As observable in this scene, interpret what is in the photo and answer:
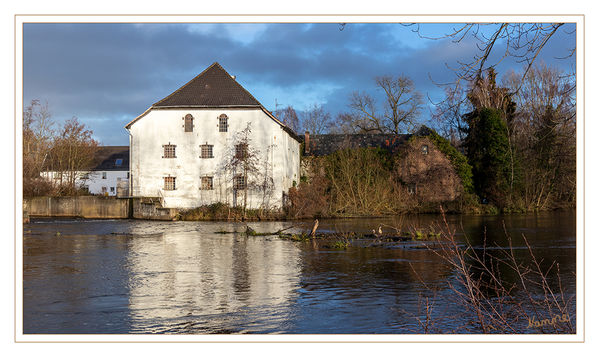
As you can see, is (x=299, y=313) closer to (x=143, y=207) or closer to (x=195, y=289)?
(x=195, y=289)

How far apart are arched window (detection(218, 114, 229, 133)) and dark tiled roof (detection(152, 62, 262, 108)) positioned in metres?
0.89

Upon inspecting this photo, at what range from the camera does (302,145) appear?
176 feet

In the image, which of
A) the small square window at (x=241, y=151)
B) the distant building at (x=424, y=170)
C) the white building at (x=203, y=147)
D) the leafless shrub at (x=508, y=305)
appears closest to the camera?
the leafless shrub at (x=508, y=305)

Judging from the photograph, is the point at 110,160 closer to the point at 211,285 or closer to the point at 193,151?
the point at 193,151

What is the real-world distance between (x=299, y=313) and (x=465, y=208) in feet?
132

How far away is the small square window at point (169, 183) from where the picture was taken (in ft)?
140

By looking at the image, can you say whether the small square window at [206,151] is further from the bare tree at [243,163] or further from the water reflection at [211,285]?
the water reflection at [211,285]

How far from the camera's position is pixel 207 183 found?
139ft

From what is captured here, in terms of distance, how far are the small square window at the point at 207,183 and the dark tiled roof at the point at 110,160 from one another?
4213cm

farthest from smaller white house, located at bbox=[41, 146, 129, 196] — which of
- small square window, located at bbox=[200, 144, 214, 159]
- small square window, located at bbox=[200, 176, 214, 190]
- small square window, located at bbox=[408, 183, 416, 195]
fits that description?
small square window, located at bbox=[408, 183, 416, 195]

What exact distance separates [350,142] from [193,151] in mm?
16837

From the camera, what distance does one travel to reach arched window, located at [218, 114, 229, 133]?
1679 inches

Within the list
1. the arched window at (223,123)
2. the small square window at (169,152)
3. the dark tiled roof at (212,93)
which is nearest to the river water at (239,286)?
the small square window at (169,152)
